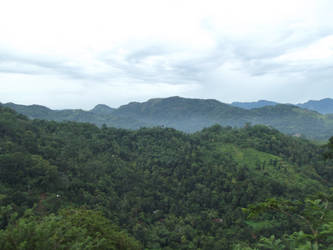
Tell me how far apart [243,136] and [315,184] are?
32193 mm

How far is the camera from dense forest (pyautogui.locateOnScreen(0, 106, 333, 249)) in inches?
819

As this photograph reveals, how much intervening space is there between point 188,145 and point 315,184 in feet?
116

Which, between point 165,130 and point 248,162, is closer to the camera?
point 248,162

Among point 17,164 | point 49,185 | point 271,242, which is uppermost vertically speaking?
point 271,242

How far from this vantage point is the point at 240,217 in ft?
145

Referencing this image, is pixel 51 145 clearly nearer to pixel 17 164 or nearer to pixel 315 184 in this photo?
pixel 17 164

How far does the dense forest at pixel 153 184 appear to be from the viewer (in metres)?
20.8

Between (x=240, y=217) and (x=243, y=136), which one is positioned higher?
(x=243, y=136)

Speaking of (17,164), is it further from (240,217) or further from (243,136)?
(243,136)

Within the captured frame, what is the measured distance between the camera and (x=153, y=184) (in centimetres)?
5734

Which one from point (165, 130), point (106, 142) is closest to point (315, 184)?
point (165, 130)

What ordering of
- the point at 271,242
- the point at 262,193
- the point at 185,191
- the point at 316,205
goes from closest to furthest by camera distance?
the point at 271,242 < the point at 316,205 < the point at 262,193 < the point at 185,191

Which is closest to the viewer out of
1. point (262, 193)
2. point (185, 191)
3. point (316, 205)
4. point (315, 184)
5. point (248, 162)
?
point (316, 205)

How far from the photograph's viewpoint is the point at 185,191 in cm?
5538
